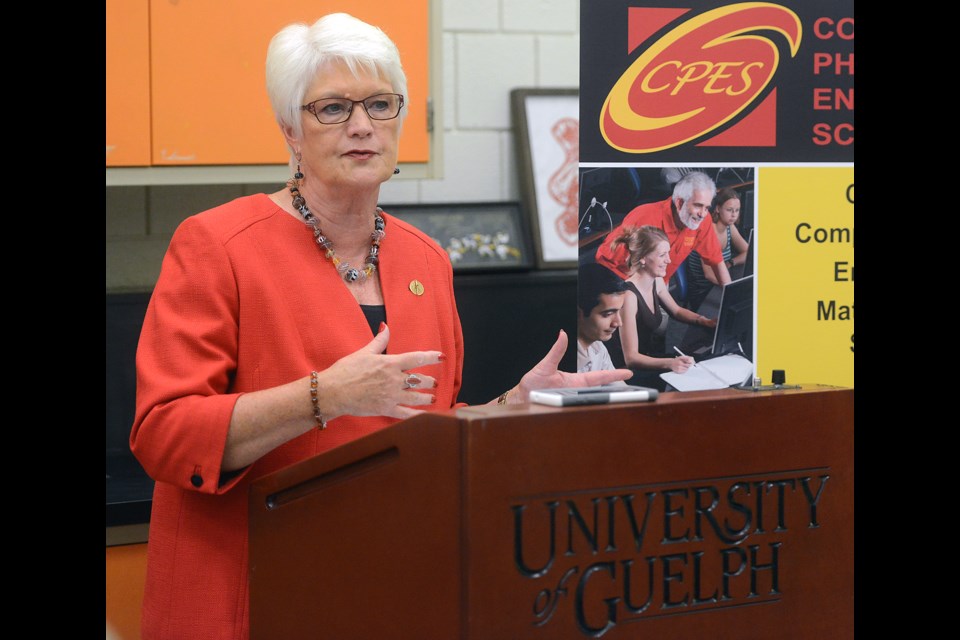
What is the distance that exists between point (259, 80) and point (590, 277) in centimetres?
108

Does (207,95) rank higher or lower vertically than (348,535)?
higher

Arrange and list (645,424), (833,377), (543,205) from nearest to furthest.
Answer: (645,424) < (833,377) < (543,205)

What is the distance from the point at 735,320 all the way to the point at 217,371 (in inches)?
45.7

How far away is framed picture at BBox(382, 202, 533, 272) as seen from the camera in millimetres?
3422

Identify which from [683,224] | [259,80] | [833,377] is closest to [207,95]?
[259,80]

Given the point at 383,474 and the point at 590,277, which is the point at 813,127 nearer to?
the point at 590,277

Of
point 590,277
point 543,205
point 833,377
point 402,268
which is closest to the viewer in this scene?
point 402,268

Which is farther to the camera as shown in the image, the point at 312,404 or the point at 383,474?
the point at 312,404

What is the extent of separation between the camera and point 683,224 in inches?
90.6

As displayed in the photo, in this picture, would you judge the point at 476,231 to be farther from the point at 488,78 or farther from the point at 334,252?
the point at 334,252

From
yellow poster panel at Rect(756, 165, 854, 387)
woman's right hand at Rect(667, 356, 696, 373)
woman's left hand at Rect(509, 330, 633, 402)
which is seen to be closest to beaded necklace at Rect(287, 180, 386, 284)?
woman's left hand at Rect(509, 330, 633, 402)

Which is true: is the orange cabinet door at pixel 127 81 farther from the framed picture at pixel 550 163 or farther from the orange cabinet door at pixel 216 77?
the framed picture at pixel 550 163

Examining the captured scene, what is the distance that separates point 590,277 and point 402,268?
461 millimetres

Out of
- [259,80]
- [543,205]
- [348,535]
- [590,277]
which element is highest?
[259,80]
